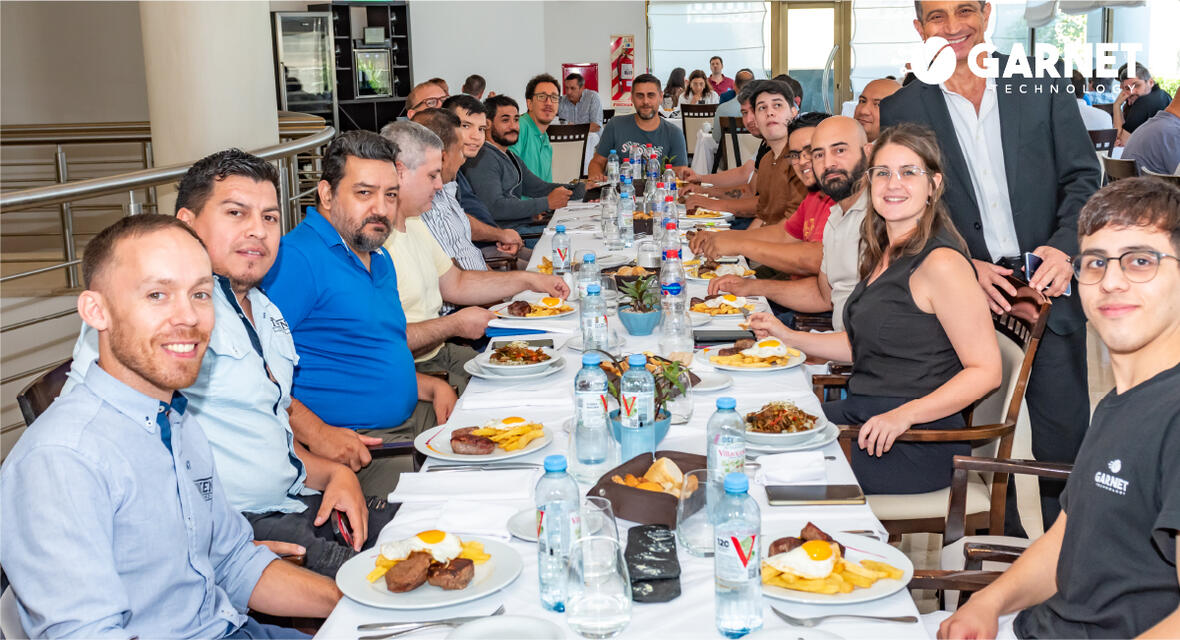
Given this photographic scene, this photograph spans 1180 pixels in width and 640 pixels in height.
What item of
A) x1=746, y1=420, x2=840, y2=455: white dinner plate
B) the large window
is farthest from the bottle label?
the large window

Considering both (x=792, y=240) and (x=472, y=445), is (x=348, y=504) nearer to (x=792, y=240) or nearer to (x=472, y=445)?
(x=472, y=445)

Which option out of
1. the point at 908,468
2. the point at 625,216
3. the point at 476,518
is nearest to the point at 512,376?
the point at 476,518

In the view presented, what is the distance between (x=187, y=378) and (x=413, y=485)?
56cm

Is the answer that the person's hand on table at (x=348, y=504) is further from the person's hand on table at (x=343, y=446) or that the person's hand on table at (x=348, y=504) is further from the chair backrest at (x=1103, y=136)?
the chair backrest at (x=1103, y=136)

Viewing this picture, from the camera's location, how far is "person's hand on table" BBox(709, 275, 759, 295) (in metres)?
3.79

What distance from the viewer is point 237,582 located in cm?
190

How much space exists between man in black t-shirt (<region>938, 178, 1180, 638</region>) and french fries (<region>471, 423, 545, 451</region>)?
1.08 meters

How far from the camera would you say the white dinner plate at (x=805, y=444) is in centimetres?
217

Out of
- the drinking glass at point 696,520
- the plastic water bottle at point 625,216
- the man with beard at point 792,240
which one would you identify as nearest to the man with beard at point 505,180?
the plastic water bottle at point 625,216

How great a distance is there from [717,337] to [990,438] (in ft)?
2.95

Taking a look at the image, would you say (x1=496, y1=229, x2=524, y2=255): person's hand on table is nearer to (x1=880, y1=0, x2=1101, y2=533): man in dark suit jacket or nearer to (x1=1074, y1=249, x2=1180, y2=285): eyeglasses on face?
(x1=880, y1=0, x2=1101, y2=533): man in dark suit jacket

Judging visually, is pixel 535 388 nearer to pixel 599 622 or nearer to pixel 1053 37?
pixel 599 622

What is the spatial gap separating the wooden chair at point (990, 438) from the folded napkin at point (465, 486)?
930mm

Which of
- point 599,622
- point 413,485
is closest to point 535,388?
point 413,485
